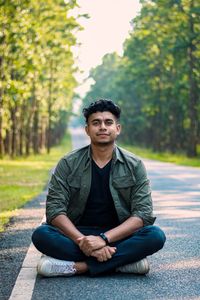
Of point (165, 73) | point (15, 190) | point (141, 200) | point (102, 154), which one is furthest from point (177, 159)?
point (141, 200)

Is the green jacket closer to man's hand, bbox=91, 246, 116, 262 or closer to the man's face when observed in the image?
the man's face

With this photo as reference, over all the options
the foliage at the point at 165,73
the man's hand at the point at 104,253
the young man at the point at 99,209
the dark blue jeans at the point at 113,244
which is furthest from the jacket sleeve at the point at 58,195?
the foliage at the point at 165,73

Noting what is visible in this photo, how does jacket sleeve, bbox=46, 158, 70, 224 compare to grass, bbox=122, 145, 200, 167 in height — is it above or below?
above

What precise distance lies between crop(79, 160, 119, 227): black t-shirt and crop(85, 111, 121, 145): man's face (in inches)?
10.5

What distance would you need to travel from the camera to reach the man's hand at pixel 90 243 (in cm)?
561

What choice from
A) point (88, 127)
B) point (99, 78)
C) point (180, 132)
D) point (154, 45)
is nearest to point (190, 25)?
point (154, 45)

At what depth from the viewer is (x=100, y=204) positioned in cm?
612

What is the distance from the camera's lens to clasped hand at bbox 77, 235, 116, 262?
5.62m

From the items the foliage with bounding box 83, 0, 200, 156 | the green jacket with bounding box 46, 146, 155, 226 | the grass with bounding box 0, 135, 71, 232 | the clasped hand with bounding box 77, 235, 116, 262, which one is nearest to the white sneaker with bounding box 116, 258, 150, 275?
the clasped hand with bounding box 77, 235, 116, 262

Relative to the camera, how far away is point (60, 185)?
6.05 meters

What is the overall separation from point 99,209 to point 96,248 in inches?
23.1

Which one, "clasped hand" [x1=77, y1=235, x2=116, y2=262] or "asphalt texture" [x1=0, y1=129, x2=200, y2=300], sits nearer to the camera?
"asphalt texture" [x1=0, y1=129, x2=200, y2=300]

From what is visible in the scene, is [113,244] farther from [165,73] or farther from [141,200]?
[165,73]

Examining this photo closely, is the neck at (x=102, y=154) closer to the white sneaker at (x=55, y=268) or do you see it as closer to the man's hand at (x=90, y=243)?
the man's hand at (x=90, y=243)
